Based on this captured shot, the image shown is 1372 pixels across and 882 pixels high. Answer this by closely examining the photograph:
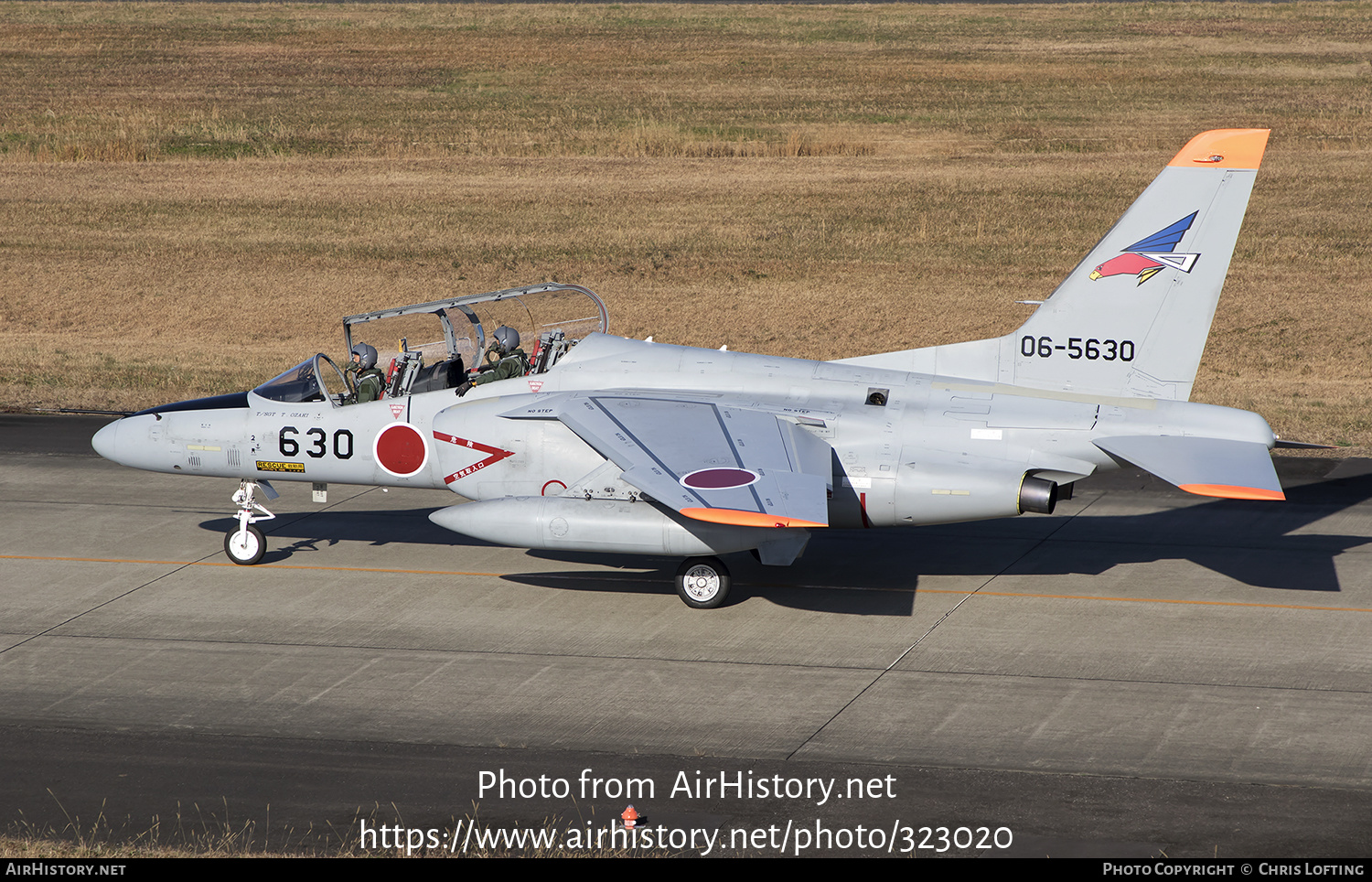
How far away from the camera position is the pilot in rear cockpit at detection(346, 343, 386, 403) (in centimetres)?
1678

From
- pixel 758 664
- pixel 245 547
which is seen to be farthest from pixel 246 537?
pixel 758 664

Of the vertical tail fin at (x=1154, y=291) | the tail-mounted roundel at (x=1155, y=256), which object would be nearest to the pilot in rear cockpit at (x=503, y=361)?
the vertical tail fin at (x=1154, y=291)

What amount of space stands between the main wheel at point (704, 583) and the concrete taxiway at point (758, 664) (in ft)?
0.65

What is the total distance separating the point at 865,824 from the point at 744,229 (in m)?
29.0

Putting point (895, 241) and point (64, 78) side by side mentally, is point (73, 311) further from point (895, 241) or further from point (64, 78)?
point (64, 78)

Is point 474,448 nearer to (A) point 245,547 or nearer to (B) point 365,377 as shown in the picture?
(B) point 365,377

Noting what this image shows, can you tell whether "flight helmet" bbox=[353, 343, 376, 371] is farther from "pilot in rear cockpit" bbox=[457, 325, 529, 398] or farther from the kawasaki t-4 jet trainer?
"pilot in rear cockpit" bbox=[457, 325, 529, 398]

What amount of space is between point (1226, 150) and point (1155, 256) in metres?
1.32

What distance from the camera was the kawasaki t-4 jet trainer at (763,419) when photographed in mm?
15023

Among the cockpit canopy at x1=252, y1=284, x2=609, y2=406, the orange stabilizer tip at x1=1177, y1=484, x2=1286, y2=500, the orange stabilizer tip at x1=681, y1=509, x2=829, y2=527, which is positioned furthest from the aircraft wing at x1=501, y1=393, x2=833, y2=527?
the orange stabilizer tip at x1=1177, y1=484, x2=1286, y2=500

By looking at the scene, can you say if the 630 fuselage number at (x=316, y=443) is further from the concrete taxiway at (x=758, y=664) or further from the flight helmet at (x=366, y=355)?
the concrete taxiway at (x=758, y=664)

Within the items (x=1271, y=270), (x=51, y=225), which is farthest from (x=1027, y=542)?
(x=51, y=225)

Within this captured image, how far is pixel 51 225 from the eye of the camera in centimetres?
3988

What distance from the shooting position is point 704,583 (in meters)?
15.8
